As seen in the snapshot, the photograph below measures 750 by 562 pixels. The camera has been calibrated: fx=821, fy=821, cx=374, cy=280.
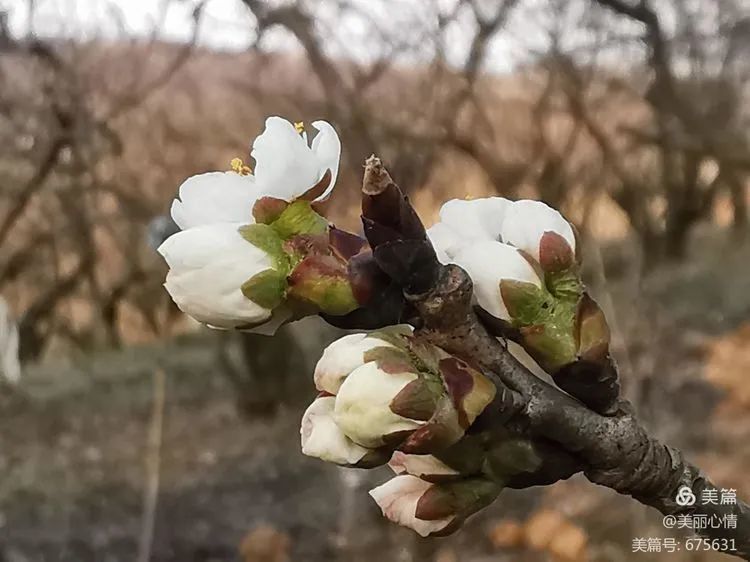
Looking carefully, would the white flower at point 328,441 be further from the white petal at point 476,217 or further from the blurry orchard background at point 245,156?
the blurry orchard background at point 245,156

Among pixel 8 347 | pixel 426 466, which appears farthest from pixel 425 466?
pixel 8 347

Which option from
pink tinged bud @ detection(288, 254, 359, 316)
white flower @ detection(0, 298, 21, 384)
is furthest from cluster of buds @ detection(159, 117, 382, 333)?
white flower @ detection(0, 298, 21, 384)

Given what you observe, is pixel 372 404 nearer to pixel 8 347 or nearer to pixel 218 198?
pixel 218 198

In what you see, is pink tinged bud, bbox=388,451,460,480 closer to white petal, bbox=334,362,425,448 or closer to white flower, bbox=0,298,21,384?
white petal, bbox=334,362,425,448

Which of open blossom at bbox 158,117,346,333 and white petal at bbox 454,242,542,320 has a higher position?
open blossom at bbox 158,117,346,333

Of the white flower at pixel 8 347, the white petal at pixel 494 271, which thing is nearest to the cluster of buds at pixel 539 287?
the white petal at pixel 494 271

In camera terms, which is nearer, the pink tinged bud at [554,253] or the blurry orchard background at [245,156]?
the pink tinged bud at [554,253]

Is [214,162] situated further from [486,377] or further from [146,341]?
[486,377]

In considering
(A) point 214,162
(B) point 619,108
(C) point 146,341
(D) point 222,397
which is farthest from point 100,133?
(B) point 619,108

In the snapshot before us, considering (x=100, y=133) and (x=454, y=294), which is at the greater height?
(x=454, y=294)
